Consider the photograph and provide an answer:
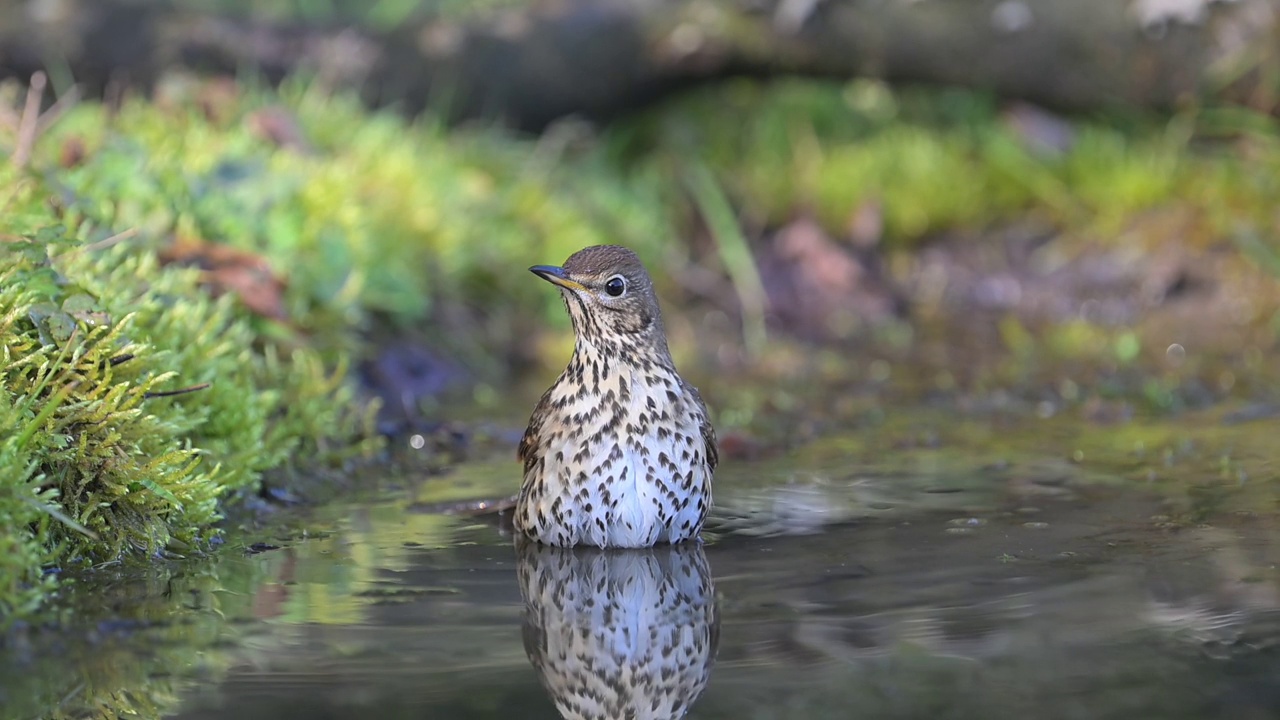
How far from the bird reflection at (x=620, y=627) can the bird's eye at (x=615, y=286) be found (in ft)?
2.79

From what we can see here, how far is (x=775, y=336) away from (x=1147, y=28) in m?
2.75

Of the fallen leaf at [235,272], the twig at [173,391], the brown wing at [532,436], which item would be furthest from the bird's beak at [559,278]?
the fallen leaf at [235,272]

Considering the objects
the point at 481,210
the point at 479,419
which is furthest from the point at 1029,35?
the point at 479,419

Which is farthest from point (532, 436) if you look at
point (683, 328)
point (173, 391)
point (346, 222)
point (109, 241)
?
point (683, 328)

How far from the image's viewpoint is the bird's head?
15.6 feet

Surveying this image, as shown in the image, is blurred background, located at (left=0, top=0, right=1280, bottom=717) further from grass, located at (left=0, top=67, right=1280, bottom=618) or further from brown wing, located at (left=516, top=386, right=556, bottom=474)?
brown wing, located at (left=516, top=386, right=556, bottom=474)

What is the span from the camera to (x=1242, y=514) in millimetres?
4562

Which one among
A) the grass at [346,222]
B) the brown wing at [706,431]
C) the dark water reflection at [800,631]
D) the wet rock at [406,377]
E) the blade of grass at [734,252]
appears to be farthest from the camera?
the blade of grass at [734,252]

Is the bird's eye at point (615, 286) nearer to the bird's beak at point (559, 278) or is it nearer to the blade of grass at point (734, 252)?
the bird's beak at point (559, 278)

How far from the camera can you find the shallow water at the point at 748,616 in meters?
3.01

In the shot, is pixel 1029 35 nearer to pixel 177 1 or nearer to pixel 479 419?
pixel 479 419

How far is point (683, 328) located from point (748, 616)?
5222 millimetres

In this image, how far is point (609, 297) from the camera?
4836 mm

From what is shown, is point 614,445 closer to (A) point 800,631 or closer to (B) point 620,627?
(B) point 620,627
